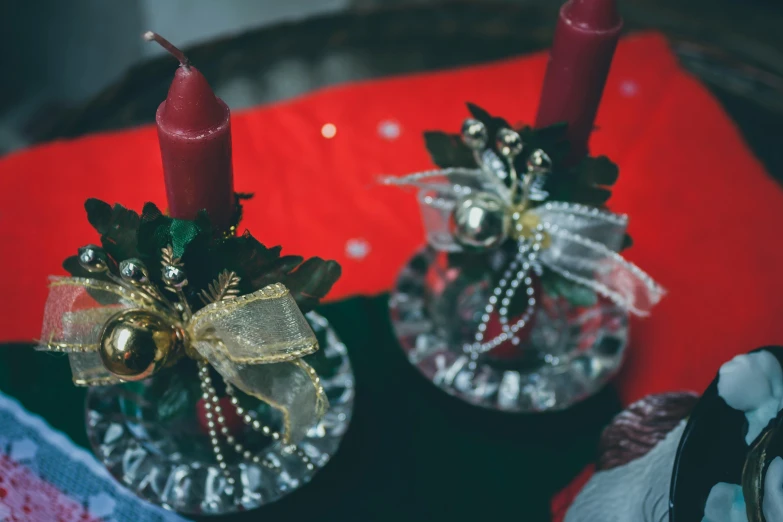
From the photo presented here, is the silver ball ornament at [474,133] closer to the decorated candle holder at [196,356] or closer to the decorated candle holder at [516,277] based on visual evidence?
the decorated candle holder at [516,277]

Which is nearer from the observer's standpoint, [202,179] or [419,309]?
[202,179]

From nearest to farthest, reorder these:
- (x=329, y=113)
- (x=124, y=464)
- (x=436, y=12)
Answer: (x=124, y=464) → (x=329, y=113) → (x=436, y=12)

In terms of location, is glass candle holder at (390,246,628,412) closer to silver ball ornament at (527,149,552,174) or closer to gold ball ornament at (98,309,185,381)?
silver ball ornament at (527,149,552,174)

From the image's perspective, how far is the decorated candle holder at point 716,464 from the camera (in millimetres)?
338

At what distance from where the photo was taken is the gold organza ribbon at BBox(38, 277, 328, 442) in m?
0.37

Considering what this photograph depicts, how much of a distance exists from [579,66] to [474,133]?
7cm

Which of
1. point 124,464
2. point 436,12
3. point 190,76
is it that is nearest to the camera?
point 190,76

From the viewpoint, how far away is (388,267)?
1.96ft

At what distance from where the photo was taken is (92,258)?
0.36m

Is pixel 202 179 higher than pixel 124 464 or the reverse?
higher

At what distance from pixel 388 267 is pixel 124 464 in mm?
245

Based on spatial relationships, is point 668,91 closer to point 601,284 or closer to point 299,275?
point 601,284

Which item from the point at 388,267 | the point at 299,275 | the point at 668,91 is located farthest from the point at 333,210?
the point at 668,91

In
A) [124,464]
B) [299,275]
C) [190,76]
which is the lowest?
[124,464]
